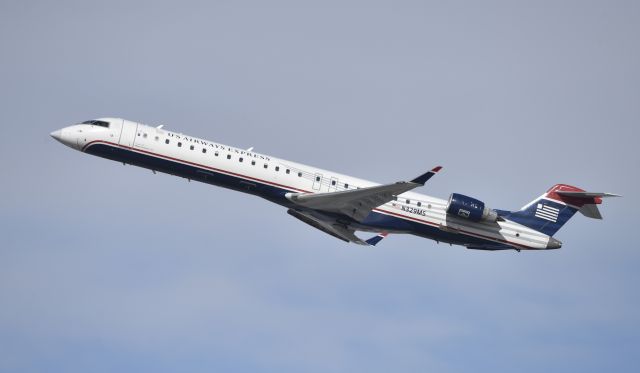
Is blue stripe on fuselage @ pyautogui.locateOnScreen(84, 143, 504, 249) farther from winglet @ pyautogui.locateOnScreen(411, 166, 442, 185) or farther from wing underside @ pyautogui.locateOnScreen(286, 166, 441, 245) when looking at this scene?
winglet @ pyautogui.locateOnScreen(411, 166, 442, 185)

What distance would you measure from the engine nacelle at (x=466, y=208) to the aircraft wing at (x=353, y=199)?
10.7ft

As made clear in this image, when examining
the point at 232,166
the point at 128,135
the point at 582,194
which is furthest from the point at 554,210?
the point at 128,135

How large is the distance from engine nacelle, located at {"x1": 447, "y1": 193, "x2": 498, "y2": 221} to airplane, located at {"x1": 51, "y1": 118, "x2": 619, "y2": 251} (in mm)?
42

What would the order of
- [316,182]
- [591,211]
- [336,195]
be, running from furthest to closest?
[591,211], [316,182], [336,195]

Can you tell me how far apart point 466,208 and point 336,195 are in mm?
5861

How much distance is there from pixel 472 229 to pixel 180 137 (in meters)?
12.9

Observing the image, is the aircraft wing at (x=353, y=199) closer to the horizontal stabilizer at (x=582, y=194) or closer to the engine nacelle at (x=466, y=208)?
the engine nacelle at (x=466, y=208)

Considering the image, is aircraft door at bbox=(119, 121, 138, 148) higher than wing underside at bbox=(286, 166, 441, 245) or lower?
higher

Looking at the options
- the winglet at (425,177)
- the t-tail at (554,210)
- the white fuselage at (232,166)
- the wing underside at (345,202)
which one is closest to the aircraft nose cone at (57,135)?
the white fuselage at (232,166)

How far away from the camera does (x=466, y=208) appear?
39.1m

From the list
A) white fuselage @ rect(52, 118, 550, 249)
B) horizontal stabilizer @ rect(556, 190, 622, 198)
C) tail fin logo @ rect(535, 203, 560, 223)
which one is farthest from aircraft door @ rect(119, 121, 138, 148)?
horizontal stabilizer @ rect(556, 190, 622, 198)

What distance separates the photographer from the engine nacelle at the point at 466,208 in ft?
128

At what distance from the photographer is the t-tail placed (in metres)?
40.7

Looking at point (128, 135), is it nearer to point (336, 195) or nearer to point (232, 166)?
point (232, 166)
